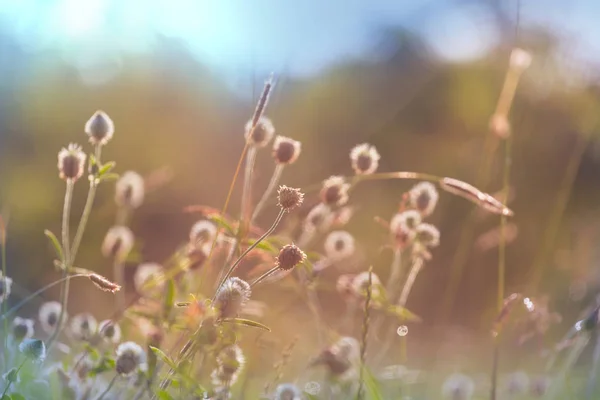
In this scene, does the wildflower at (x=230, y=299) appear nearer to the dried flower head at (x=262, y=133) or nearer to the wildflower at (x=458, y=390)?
the dried flower head at (x=262, y=133)

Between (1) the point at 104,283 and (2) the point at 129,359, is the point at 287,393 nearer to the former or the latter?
(2) the point at 129,359

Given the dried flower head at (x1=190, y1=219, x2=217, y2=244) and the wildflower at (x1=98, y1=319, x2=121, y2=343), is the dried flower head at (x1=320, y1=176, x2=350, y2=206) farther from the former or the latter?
the wildflower at (x1=98, y1=319, x2=121, y2=343)

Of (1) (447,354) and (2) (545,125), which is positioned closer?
(1) (447,354)

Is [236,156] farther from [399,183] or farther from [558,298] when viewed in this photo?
[558,298]

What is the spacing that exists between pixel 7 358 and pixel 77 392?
26cm

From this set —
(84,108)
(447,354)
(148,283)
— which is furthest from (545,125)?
(148,283)

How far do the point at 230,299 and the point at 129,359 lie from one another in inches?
11.3

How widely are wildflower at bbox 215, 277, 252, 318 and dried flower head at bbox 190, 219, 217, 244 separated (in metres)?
0.45

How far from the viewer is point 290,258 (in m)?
1.12

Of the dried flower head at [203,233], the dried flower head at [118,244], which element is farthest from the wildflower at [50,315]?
the dried flower head at [203,233]

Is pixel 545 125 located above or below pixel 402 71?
below

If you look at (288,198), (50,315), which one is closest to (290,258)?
(288,198)

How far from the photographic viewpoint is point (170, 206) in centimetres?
529

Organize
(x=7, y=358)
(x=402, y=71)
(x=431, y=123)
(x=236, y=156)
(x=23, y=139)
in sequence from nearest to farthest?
(x=7, y=358)
(x=236, y=156)
(x=23, y=139)
(x=431, y=123)
(x=402, y=71)
